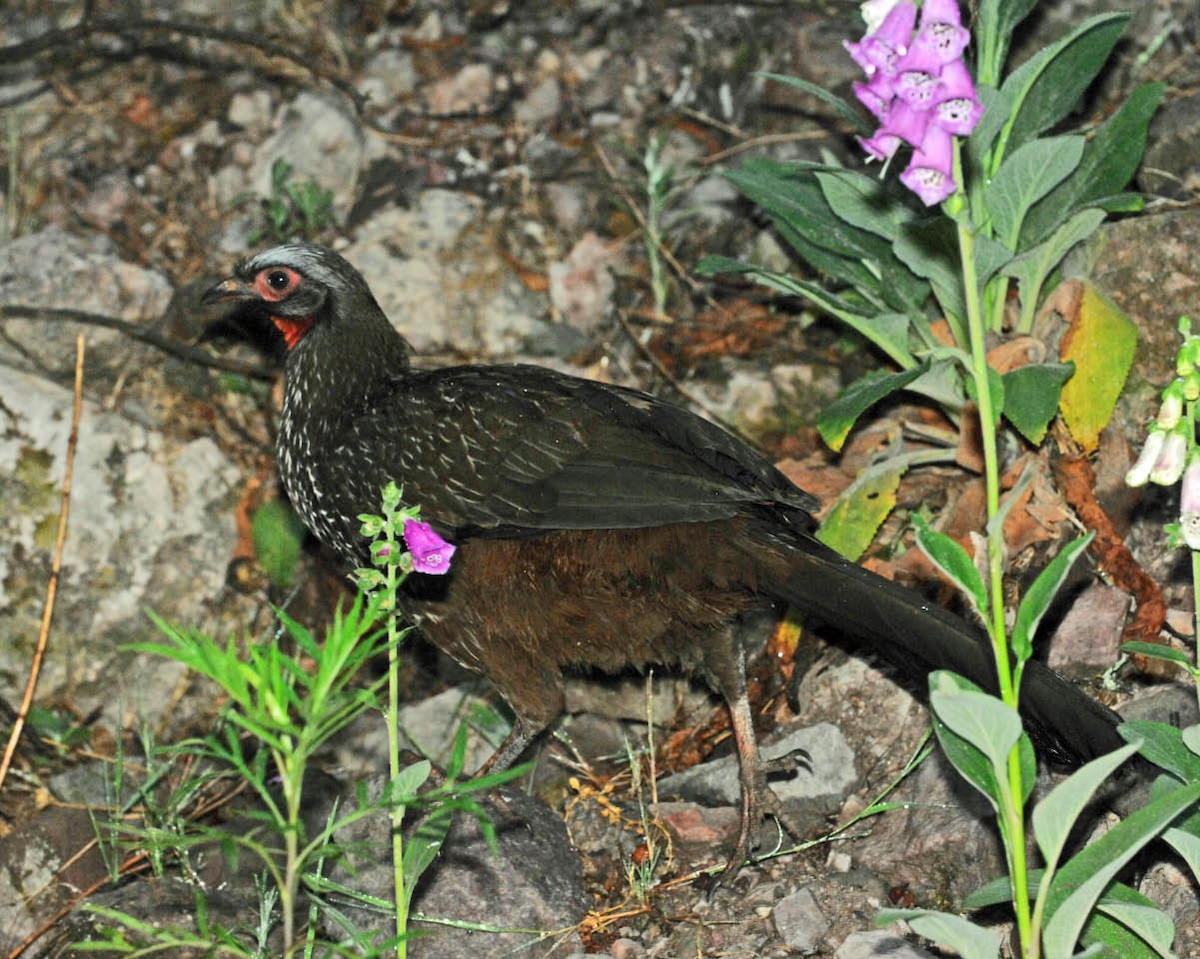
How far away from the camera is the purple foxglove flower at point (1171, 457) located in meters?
2.68

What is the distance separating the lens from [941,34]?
2.37m

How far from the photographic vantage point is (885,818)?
3.80 meters

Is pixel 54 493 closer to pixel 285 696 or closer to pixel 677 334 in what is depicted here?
pixel 677 334

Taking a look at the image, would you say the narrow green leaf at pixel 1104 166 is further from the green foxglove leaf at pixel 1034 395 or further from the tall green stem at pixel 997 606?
the tall green stem at pixel 997 606

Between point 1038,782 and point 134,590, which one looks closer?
point 1038,782

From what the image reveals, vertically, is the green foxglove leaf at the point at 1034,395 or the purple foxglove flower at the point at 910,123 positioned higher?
the purple foxglove flower at the point at 910,123

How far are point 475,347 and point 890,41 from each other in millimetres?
3457

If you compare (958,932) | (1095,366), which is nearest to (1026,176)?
(1095,366)

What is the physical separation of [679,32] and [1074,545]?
463 cm

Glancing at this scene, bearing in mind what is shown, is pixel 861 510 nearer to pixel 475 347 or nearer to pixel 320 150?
pixel 475 347

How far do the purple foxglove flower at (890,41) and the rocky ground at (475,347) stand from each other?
1879 mm

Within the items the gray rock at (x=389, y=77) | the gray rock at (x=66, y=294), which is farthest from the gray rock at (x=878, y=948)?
the gray rock at (x=389, y=77)

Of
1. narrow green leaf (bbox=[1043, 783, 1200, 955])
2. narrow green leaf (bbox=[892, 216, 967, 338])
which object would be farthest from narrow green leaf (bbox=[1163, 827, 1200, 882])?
narrow green leaf (bbox=[892, 216, 967, 338])

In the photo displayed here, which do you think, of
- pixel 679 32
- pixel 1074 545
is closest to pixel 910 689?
pixel 1074 545
